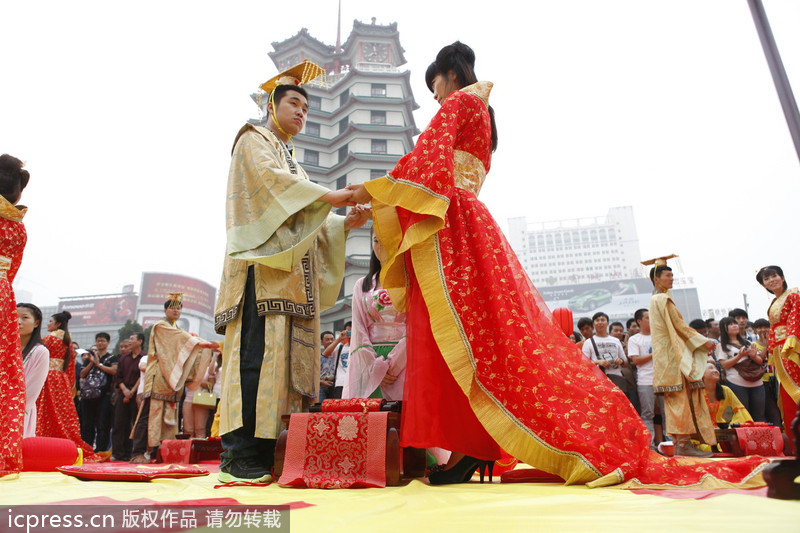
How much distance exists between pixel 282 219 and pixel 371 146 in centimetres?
2848

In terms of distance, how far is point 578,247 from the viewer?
195 ft

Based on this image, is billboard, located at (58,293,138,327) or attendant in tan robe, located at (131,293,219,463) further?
billboard, located at (58,293,138,327)

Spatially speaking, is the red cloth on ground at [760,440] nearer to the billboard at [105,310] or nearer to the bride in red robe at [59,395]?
the bride in red robe at [59,395]

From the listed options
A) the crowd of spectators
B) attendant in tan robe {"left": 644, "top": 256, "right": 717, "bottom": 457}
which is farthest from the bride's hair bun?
the crowd of spectators

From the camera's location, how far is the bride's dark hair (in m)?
2.77

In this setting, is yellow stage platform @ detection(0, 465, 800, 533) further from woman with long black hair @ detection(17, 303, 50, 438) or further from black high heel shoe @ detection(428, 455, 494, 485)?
woman with long black hair @ detection(17, 303, 50, 438)

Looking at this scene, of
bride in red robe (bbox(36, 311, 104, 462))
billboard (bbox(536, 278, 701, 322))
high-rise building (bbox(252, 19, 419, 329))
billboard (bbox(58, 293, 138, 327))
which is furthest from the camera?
billboard (bbox(58, 293, 138, 327))

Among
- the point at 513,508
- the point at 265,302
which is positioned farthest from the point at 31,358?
the point at 513,508

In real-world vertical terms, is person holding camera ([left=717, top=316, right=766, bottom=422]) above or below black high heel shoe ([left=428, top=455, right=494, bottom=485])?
above

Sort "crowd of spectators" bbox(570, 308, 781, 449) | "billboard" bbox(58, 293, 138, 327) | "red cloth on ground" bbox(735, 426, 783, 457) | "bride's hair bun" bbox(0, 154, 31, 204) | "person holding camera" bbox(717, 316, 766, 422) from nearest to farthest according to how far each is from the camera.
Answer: "bride's hair bun" bbox(0, 154, 31, 204) < "red cloth on ground" bbox(735, 426, 783, 457) < "crowd of spectators" bbox(570, 308, 781, 449) < "person holding camera" bbox(717, 316, 766, 422) < "billboard" bbox(58, 293, 138, 327)

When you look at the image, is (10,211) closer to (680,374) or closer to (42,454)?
Answer: (42,454)

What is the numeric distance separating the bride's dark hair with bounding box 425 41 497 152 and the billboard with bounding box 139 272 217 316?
4333 cm

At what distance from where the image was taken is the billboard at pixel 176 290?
152ft

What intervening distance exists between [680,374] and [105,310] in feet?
177
